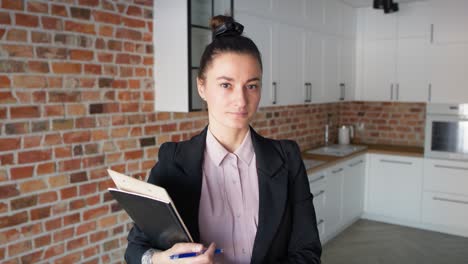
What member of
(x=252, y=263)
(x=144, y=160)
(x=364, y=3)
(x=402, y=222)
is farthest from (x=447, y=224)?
(x=252, y=263)

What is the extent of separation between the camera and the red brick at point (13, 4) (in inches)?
79.7

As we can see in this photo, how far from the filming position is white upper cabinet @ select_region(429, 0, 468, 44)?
467cm

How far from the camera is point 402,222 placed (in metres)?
5.16

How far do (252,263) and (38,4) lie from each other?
1.75 m

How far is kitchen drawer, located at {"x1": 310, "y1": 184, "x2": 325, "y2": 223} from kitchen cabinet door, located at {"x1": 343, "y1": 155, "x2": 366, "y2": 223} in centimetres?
61

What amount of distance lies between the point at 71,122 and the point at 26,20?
0.57 m

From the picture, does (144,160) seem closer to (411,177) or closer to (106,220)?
(106,220)

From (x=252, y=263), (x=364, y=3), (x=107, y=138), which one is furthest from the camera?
(x=364, y=3)

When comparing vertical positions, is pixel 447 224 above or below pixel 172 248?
below

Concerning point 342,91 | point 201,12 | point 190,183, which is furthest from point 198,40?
point 342,91

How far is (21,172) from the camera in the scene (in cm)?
213

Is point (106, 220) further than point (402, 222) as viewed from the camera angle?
No

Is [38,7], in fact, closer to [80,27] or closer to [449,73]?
[80,27]

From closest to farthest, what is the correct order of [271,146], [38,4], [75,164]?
[271,146], [38,4], [75,164]
